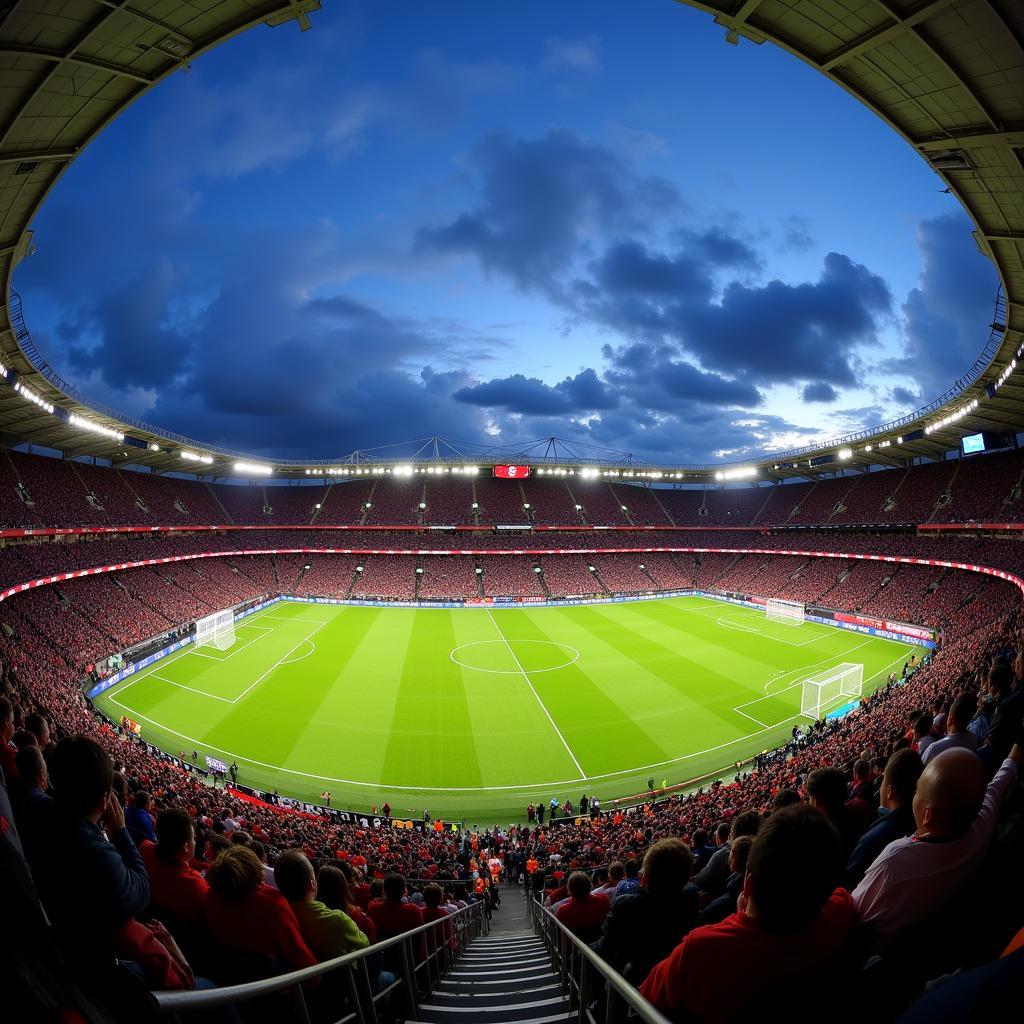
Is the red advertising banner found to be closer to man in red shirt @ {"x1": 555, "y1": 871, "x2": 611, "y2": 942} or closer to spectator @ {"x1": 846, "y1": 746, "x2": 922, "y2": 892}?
man in red shirt @ {"x1": 555, "y1": 871, "x2": 611, "y2": 942}

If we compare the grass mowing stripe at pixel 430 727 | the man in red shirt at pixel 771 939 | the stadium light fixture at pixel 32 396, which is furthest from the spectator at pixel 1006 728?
the stadium light fixture at pixel 32 396

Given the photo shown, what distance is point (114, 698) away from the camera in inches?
1088

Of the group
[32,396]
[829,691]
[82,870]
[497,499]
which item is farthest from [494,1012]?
[497,499]

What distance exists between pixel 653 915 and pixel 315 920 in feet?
8.30

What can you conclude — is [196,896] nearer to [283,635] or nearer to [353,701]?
[353,701]

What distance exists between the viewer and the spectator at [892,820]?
3.65 meters

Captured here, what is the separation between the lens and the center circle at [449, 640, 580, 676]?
33.8m

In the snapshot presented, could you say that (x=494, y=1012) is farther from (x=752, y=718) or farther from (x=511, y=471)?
(x=511, y=471)

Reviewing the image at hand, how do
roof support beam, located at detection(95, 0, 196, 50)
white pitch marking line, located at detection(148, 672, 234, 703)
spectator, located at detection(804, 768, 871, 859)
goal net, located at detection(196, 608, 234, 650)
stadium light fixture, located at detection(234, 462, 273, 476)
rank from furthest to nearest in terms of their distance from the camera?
1. stadium light fixture, located at detection(234, 462, 273, 476)
2. goal net, located at detection(196, 608, 234, 650)
3. white pitch marking line, located at detection(148, 672, 234, 703)
4. roof support beam, located at detection(95, 0, 196, 50)
5. spectator, located at detection(804, 768, 871, 859)

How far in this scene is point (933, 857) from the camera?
260 cm

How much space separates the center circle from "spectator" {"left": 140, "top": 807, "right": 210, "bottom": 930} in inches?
1167

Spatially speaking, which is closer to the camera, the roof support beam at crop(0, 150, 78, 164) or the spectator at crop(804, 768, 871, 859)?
the spectator at crop(804, 768, 871, 859)

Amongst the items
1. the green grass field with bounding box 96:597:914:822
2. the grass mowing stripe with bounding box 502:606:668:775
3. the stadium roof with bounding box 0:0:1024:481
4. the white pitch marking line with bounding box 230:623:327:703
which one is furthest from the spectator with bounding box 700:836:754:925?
the white pitch marking line with bounding box 230:623:327:703

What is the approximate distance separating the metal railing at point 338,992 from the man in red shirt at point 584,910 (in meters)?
1.74
